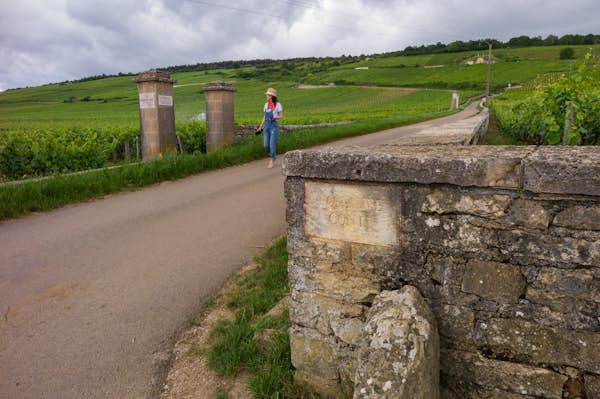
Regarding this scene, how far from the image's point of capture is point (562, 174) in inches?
82.8

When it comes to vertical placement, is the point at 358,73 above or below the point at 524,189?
above

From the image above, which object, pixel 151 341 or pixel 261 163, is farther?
pixel 261 163

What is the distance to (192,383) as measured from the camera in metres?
3.16

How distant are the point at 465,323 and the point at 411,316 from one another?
14.2 inches

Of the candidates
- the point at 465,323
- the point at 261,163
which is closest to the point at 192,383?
the point at 465,323

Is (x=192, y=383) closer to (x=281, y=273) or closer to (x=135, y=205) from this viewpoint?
(x=281, y=273)

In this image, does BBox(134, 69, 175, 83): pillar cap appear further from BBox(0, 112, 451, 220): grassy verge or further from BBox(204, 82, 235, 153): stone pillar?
BBox(0, 112, 451, 220): grassy verge

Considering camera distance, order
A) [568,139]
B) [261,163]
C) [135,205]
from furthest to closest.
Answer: [261,163], [135,205], [568,139]

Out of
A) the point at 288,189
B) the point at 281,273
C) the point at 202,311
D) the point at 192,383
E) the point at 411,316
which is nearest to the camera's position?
the point at 411,316

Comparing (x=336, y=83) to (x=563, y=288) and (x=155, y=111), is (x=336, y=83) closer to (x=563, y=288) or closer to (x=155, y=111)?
(x=155, y=111)

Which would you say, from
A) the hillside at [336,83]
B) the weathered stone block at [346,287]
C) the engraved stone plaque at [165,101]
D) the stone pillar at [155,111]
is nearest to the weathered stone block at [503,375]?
the weathered stone block at [346,287]

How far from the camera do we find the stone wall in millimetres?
2178

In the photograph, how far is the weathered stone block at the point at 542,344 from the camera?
2209 mm

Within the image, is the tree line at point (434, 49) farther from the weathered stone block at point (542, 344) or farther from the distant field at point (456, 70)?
the weathered stone block at point (542, 344)
